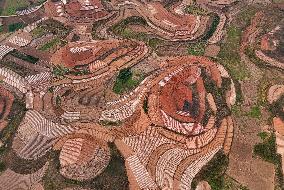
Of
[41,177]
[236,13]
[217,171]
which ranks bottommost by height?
[41,177]

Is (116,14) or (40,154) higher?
(116,14)

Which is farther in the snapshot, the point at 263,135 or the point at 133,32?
the point at 133,32

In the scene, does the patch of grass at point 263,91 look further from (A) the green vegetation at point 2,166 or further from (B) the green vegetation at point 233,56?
(A) the green vegetation at point 2,166

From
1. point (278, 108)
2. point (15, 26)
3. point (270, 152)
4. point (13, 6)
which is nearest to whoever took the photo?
point (270, 152)

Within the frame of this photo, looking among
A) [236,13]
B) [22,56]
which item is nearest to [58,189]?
[22,56]

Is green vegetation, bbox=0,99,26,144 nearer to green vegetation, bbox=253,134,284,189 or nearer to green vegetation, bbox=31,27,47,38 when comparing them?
green vegetation, bbox=31,27,47,38

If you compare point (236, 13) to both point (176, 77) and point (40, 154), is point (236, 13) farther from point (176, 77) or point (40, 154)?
point (40, 154)

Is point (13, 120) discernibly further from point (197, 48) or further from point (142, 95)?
point (197, 48)

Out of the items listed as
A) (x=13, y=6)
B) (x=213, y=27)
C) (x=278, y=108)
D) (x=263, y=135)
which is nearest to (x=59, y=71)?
(x=13, y=6)
